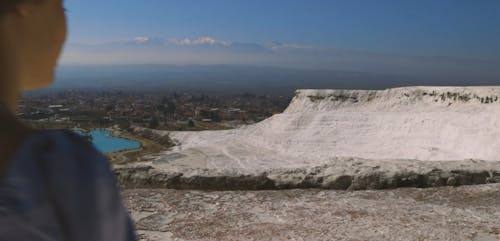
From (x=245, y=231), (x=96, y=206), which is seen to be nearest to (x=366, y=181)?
(x=245, y=231)

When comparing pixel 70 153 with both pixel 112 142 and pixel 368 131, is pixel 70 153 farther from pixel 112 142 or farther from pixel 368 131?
pixel 112 142

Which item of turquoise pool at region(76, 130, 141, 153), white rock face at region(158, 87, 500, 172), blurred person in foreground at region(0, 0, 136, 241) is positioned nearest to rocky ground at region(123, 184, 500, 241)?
blurred person in foreground at region(0, 0, 136, 241)

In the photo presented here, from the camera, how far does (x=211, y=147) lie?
80.9ft

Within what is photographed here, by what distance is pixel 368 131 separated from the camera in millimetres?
24828

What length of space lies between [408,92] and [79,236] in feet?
89.5

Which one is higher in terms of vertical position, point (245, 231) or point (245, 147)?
point (245, 231)

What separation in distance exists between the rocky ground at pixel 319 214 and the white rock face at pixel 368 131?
9358mm

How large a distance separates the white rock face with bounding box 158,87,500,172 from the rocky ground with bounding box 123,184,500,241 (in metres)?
9.36

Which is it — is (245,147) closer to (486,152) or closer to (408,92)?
(408,92)

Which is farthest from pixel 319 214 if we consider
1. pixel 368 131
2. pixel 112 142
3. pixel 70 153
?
pixel 112 142

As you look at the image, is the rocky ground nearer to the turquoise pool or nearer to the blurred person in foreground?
the blurred person in foreground

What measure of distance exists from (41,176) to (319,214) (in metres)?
6.99

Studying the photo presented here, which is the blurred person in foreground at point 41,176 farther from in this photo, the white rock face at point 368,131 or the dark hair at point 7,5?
the white rock face at point 368,131

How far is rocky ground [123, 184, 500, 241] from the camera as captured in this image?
6.57 metres
